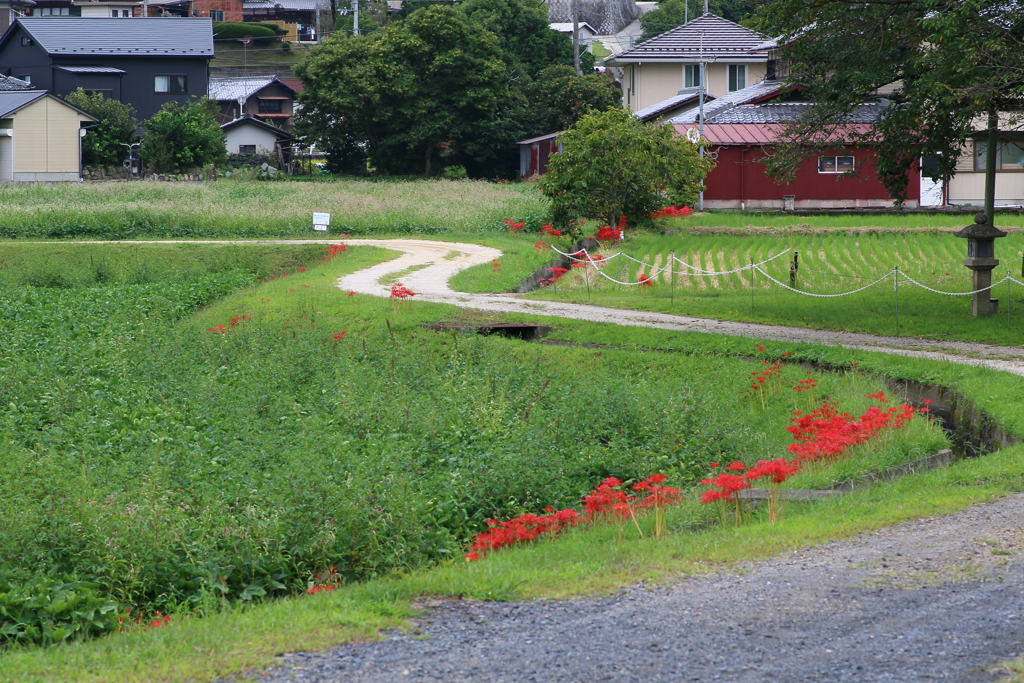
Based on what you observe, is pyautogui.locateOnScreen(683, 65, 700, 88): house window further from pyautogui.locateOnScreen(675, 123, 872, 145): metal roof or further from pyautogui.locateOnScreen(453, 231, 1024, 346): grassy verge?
pyautogui.locateOnScreen(453, 231, 1024, 346): grassy verge

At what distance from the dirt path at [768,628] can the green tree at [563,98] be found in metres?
52.2

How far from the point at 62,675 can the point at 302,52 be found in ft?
284

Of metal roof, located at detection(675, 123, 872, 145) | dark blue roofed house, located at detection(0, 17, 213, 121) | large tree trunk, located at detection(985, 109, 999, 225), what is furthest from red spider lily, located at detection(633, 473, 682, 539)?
dark blue roofed house, located at detection(0, 17, 213, 121)

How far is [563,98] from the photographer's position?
2297 inches

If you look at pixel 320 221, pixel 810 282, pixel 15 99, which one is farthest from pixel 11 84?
pixel 810 282

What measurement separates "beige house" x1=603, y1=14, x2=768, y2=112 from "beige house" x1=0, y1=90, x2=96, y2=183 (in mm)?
26529

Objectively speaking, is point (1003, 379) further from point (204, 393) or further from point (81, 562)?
point (81, 562)

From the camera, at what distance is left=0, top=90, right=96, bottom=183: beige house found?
4859 cm

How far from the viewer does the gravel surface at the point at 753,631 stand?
550cm

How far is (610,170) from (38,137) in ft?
102

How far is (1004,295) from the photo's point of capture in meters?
20.2

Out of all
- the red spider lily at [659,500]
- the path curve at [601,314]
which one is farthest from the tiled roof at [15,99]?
the red spider lily at [659,500]

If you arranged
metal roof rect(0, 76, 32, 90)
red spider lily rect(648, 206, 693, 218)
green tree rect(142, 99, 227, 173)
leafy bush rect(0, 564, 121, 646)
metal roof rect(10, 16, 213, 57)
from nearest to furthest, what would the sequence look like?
1. leafy bush rect(0, 564, 121, 646)
2. red spider lily rect(648, 206, 693, 218)
3. green tree rect(142, 99, 227, 173)
4. metal roof rect(0, 76, 32, 90)
5. metal roof rect(10, 16, 213, 57)

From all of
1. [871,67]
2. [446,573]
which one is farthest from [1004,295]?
[446,573]
